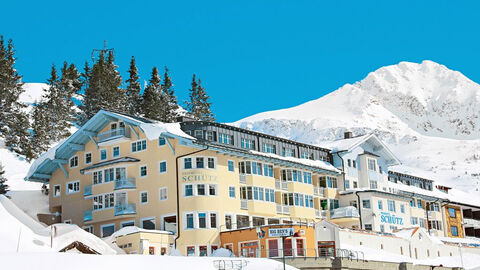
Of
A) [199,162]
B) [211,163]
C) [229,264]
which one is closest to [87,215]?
Answer: [199,162]

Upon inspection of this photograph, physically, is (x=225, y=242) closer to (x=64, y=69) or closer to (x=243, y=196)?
(x=243, y=196)

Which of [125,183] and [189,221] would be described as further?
[125,183]

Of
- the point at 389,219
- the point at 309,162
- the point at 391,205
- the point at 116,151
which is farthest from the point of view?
the point at 391,205

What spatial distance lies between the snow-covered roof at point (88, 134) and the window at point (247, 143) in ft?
21.5

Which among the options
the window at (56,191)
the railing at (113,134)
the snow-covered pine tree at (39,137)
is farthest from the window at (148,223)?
the snow-covered pine tree at (39,137)

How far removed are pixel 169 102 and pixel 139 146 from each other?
1633 inches

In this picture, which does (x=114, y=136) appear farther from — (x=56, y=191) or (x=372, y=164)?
(x=372, y=164)

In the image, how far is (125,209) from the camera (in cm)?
6362

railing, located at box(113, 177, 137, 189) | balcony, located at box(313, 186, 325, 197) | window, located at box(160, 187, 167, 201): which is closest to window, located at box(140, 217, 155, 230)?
window, located at box(160, 187, 167, 201)

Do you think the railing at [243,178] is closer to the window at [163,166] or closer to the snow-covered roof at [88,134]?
the snow-covered roof at [88,134]

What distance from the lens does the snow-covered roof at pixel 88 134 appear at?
62719 mm

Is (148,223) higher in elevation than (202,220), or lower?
higher

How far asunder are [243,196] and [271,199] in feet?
11.8

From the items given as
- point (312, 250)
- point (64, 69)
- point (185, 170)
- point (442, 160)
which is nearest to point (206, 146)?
point (185, 170)
